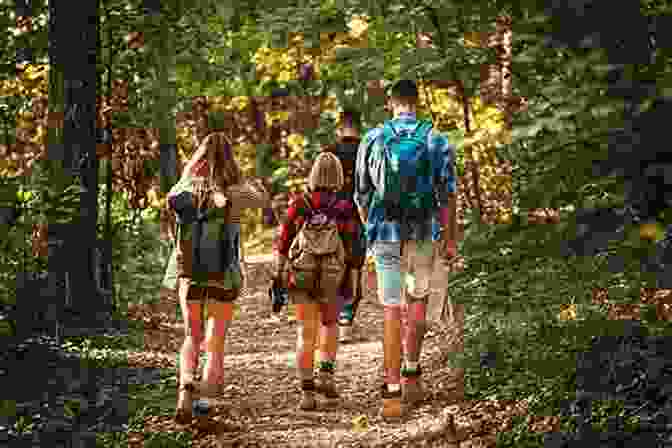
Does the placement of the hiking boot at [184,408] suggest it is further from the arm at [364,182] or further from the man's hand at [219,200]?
the arm at [364,182]

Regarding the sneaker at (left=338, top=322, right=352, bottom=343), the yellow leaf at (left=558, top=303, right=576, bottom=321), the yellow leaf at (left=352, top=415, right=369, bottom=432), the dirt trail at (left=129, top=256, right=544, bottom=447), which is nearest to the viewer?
the dirt trail at (left=129, top=256, right=544, bottom=447)

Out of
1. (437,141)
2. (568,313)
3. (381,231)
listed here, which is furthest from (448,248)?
(568,313)

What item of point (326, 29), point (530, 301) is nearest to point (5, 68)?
point (530, 301)

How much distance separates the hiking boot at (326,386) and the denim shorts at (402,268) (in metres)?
1.19

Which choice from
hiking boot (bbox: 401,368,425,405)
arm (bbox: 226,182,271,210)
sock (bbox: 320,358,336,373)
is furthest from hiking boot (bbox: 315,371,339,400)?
arm (bbox: 226,182,271,210)

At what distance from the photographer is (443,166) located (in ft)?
26.9

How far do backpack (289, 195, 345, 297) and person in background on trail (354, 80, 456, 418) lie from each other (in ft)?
1.82

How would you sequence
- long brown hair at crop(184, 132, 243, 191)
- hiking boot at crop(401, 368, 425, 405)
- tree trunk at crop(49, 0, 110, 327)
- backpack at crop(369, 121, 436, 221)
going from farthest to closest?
tree trunk at crop(49, 0, 110, 327) < hiking boot at crop(401, 368, 425, 405) < long brown hair at crop(184, 132, 243, 191) < backpack at crop(369, 121, 436, 221)

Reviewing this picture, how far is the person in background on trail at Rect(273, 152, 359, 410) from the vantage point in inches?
346

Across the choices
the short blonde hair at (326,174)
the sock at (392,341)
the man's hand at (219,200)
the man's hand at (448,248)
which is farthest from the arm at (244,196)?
the man's hand at (448,248)

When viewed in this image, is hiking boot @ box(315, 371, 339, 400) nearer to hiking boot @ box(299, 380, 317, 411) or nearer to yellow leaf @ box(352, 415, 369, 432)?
hiking boot @ box(299, 380, 317, 411)

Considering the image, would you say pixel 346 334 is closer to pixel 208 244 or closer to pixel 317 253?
pixel 317 253

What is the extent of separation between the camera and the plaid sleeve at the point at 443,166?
26.8ft

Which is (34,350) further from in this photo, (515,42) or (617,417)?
(515,42)
